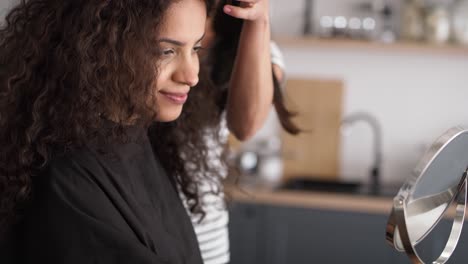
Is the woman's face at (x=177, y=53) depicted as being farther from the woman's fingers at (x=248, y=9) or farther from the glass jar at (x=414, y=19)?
the glass jar at (x=414, y=19)

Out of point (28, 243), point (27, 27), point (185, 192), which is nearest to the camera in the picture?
point (28, 243)

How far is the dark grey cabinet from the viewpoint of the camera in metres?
3.05

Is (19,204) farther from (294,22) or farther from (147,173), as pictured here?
(294,22)

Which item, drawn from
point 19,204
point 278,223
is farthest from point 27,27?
point 278,223

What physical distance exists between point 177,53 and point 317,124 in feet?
7.72

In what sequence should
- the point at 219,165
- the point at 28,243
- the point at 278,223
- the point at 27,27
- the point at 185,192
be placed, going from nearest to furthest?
the point at 28,243
the point at 27,27
the point at 185,192
the point at 219,165
the point at 278,223

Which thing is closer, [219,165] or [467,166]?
[467,166]

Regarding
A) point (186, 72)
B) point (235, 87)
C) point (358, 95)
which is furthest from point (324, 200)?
point (186, 72)

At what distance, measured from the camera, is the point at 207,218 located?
5.77ft

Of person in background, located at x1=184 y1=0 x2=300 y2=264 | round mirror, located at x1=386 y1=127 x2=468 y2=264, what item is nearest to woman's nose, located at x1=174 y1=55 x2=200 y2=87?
person in background, located at x1=184 y1=0 x2=300 y2=264

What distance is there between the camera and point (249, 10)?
131 cm

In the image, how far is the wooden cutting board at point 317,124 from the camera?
3.50m

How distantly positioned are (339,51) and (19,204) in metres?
2.54

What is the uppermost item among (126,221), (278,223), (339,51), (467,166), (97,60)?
(97,60)
